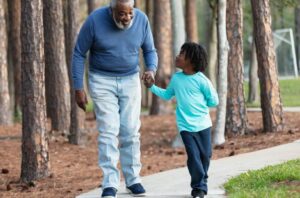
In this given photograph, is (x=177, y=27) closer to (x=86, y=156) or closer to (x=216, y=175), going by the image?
(x=86, y=156)

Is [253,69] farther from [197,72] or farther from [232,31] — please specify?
[197,72]

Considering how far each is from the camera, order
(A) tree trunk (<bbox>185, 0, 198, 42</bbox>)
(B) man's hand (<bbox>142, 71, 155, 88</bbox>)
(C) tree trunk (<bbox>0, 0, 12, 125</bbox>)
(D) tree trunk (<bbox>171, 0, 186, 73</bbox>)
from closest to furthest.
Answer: (B) man's hand (<bbox>142, 71, 155, 88</bbox>), (D) tree trunk (<bbox>171, 0, 186, 73</bbox>), (C) tree trunk (<bbox>0, 0, 12, 125</bbox>), (A) tree trunk (<bbox>185, 0, 198, 42</bbox>)

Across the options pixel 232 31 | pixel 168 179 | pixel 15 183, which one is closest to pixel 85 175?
pixel 15 183

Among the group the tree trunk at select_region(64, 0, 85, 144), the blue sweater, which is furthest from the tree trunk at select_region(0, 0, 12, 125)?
the blue sweater

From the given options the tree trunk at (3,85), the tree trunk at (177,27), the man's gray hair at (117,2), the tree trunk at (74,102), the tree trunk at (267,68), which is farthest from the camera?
the tree trunk at (3,85)

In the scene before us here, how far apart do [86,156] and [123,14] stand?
8016mm

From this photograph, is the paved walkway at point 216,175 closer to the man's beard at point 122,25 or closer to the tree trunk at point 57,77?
the man's beard at point 122,25

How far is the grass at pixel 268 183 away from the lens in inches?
309

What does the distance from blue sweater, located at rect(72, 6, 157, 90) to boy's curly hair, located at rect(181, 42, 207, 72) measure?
21.9 inches

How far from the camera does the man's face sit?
806 cm

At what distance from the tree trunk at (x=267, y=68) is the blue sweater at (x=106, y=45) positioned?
26.8 ft

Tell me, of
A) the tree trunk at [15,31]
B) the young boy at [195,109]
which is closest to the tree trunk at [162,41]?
the tree trunk at [15,31]

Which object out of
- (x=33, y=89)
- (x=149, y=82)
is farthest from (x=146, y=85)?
(x=33, y=89)

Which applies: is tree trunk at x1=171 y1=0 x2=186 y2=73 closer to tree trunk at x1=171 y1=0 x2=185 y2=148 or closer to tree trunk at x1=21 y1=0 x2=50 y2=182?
tree trunk at x1=171 y1=0 x2=185 y2=148
